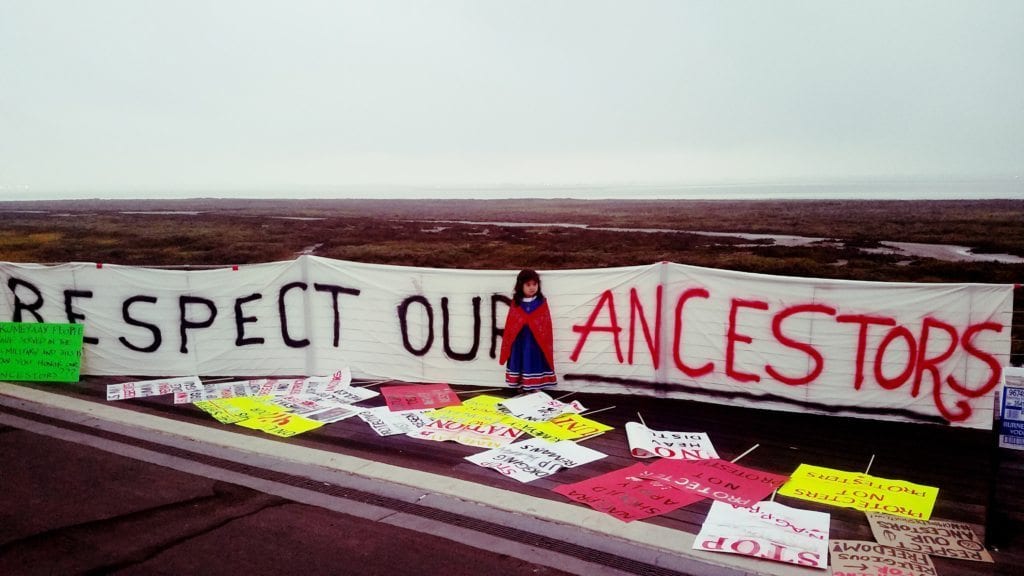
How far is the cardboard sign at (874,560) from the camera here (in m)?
3.77

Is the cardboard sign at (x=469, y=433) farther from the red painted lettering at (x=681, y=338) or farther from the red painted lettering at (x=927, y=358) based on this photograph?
the red painted lettering at (x=927, y=358)

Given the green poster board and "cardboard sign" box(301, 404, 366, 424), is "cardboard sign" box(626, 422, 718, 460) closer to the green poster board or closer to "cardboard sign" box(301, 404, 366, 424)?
"cardboard sign" box(301, 404, 366, 424)

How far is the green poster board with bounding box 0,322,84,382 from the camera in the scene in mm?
8281

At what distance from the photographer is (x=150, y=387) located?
310 inches

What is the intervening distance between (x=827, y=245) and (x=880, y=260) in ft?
32.4

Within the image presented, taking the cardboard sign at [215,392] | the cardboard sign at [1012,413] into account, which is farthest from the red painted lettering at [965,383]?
the cardboard sign at [215,392]

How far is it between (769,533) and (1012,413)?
1583 millimetres

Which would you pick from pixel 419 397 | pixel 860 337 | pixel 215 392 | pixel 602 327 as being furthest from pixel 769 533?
pixel 215 392

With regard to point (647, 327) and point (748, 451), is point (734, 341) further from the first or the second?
point (748, 451)

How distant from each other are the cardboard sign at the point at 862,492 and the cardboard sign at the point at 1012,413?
0.78m

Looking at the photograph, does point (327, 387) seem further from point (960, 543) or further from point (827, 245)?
point (827, 245)

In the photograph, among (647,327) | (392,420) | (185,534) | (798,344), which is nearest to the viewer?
(185,534)

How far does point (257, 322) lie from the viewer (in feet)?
27.5

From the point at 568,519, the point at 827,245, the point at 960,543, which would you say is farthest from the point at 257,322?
the point at 827,245
